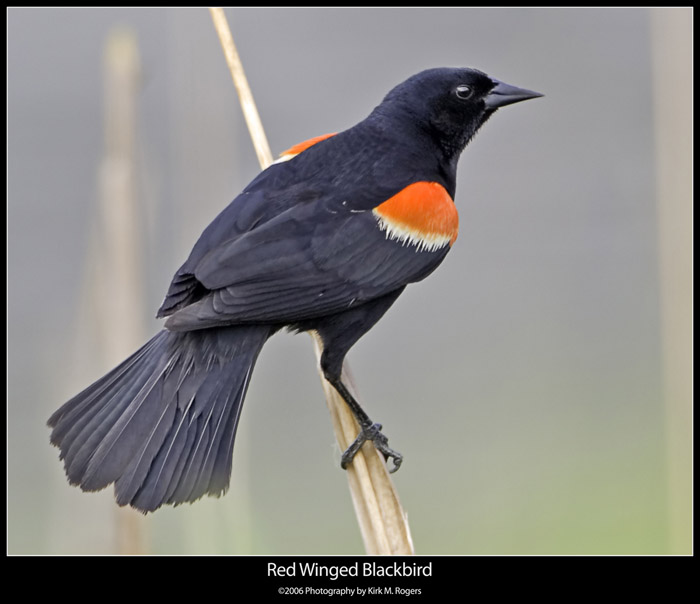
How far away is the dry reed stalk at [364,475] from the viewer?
1830 mm

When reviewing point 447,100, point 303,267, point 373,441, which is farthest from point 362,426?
point 447,100

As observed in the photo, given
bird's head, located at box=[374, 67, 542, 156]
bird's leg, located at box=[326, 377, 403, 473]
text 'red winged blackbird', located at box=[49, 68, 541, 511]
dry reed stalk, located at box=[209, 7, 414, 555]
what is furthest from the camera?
bird's head, located at box=[374, 67, 542, 156]

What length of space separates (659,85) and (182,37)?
1.47m

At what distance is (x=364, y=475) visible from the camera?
1.99m

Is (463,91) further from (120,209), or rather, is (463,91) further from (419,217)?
(120,209)

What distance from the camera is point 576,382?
3.66 metres

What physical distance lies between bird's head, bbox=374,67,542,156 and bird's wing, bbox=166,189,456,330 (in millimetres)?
423

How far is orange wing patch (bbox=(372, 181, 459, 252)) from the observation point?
2.25m

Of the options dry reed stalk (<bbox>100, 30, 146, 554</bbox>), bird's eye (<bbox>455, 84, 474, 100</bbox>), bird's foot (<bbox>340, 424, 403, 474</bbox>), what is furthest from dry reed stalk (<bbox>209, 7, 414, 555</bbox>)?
bird's eye (<bbox>455, 84, 474, 100</bbox>)

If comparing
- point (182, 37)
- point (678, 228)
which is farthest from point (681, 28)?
point (182, 37)

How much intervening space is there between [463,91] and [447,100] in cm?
5

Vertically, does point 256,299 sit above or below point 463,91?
below

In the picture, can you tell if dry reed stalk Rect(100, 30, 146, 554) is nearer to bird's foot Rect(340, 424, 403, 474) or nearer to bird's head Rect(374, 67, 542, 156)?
bird's foot Rect(340, 424, 403, 474)

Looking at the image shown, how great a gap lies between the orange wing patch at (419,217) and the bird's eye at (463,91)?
13.2 inches
